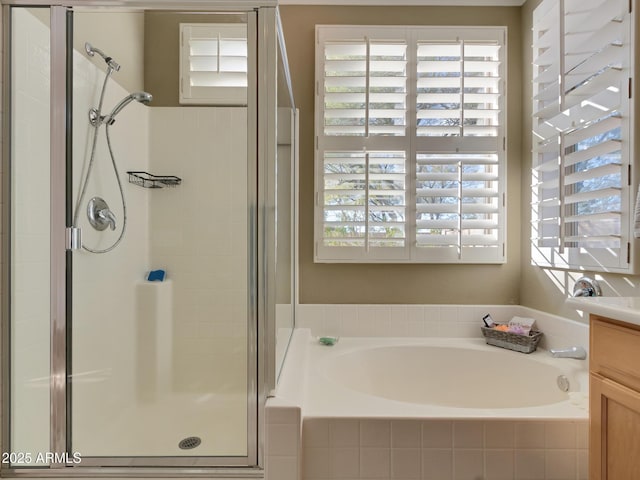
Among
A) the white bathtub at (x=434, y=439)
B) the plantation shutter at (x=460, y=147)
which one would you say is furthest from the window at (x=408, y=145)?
the white bathtub at (x=434, y=439)

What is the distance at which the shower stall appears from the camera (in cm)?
130

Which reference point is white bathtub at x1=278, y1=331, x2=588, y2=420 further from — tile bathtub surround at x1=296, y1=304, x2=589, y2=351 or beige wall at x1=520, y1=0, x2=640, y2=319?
beige wall at x1=520, y1=0, x2=640, y2=319

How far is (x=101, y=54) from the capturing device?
1.52 meters

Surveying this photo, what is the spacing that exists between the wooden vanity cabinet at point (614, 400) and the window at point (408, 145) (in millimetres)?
1217

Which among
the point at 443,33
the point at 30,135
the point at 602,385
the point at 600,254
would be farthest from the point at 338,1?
the point at 602,385

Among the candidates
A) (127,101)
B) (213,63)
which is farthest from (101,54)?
(213,63)

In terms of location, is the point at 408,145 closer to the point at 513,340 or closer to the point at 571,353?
the point at 513,340

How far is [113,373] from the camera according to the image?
64.5 inches

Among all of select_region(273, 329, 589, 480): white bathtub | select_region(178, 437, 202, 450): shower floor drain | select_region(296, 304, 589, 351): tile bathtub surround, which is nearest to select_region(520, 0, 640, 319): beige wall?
select_region(296, 304, 589, 351): tile bathtub surround

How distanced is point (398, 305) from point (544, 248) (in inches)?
32.9

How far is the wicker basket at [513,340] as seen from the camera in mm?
1928

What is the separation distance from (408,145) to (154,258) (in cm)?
152

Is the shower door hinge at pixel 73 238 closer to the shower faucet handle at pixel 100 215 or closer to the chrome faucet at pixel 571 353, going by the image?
the shower faucet handle at pixel 100 215

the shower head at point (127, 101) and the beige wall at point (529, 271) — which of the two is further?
the beige wall at point (529, 271)
